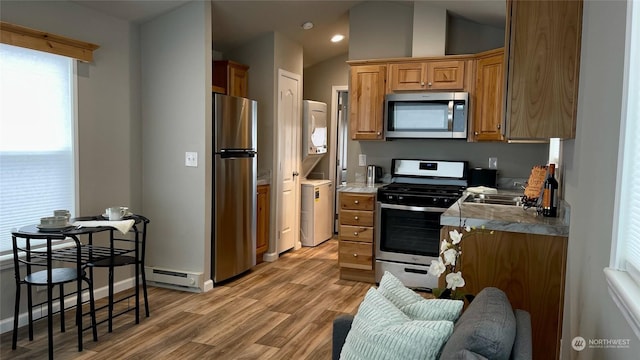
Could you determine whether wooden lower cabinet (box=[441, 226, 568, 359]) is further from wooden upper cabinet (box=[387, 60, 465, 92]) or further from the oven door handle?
wooden upper cabinet (box=[387, 60, 465, 92])

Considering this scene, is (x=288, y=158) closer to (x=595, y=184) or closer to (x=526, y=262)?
(x=526, y=262)

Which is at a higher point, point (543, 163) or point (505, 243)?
point (543, 163)

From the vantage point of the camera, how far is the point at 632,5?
139 cm

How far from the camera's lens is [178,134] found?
4109mm

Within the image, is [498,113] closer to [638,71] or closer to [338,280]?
[338,280]

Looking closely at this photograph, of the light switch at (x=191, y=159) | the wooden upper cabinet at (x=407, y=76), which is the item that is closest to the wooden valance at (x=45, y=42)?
the light switch at (x=191, y=159)

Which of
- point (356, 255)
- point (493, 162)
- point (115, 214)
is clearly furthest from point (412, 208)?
point (115, 214)

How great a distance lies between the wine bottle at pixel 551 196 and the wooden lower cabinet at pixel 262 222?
301 cm

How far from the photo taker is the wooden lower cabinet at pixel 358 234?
14.4 ft

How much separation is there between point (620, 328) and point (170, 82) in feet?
12.3

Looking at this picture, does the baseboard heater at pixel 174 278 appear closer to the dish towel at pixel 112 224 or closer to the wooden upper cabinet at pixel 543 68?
the dish towel at pixel 112 224

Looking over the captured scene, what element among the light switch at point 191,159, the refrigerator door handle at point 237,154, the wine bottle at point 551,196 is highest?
the refrigerator door handle at point 237,154

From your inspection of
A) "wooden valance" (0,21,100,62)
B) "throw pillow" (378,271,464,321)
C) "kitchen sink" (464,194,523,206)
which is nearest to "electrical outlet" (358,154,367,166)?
"kitchen sink" (464,194,523,206)

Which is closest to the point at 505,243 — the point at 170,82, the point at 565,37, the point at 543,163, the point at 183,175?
the point at 565,37
